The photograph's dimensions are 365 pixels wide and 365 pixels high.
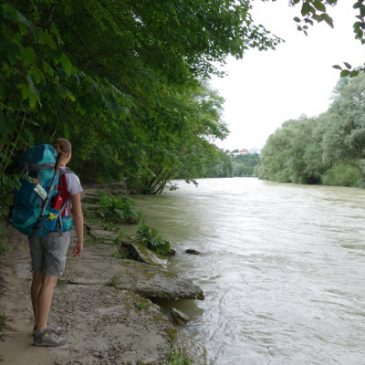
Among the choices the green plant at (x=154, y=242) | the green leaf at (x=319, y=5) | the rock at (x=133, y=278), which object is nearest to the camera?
the green leaf at (x=319, y=5)

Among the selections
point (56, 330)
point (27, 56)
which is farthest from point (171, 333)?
point (27, 56)

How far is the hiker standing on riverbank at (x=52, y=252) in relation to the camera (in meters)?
3.61

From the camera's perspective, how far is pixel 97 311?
479 cm

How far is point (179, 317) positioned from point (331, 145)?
44779 mm

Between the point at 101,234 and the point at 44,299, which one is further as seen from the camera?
the point at 101,234

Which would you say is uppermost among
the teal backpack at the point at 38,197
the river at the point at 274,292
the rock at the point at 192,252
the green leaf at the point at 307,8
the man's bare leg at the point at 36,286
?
the green leaf at the point at 307,8

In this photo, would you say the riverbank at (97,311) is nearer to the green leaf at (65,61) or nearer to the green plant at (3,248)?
the green plant at (3,248)

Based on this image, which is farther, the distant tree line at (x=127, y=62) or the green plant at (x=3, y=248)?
the green plant at (x=3, y=248)

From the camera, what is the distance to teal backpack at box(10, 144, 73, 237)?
11.3 feet

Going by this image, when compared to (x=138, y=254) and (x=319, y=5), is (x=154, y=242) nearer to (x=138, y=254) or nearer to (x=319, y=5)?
(x=138, y=254)

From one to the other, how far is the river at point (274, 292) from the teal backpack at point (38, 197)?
2.48 m

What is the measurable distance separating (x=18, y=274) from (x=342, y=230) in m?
12.4

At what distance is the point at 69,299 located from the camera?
505cm

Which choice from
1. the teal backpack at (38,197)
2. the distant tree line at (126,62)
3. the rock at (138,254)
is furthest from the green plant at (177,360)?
the rock at (138,254)
